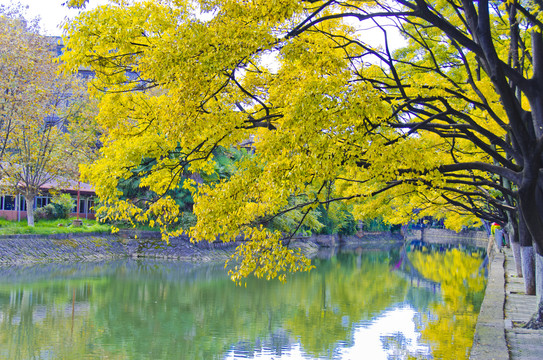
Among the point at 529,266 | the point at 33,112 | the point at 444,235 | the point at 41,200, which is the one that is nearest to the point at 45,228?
the point at 33,112

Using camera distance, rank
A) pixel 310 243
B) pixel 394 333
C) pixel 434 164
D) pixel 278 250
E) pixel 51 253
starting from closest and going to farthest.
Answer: pixel 434 164, pixel 278 250, pixel 394 333, pixel 51 253, pixel 310 243

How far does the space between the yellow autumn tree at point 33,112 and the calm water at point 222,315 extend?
224 inches

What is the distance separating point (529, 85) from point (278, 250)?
5.04 meters

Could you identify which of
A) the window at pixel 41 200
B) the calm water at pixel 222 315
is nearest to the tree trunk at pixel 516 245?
the calm water at pixel 222 315

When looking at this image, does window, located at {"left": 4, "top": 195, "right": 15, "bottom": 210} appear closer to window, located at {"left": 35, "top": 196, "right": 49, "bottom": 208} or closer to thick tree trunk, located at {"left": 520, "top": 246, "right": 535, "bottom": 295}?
window, located at {"left": 35, "top": 196, "right": 49, "bottom": 208}

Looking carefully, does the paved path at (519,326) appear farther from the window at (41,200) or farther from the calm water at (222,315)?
the window at (41,200)

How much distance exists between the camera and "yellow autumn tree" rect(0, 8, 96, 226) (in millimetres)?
→ 27469

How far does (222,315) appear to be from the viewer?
1842 cm

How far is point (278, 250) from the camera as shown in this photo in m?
9.99

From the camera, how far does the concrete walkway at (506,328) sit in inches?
396

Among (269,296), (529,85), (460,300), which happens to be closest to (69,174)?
(269,296)

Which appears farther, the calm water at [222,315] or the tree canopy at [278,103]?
the calm water at [222,315]

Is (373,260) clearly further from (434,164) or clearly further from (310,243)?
(434,164)

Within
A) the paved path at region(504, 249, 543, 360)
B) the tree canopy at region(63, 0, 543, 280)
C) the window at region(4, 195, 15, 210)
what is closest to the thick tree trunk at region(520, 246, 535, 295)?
the paved path at region(504, 249, 543, 360)
